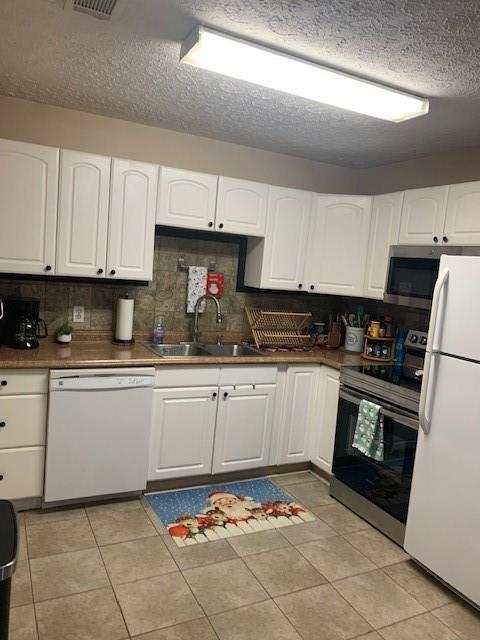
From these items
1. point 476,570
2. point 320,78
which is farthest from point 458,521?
point 320,78

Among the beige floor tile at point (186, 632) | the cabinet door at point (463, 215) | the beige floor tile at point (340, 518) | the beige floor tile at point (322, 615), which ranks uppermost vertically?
the cabinet door at point (463, 215)

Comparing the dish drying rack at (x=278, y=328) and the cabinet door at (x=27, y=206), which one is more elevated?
the cabinet door at (x=27, y=206)

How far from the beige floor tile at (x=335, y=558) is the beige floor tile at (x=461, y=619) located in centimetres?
40

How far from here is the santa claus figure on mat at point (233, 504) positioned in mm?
2938

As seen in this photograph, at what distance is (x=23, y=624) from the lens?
196 cm

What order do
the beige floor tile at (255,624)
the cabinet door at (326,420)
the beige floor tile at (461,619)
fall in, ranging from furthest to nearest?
1. the cabinet door at (326,420)
2. the beige floor tile at (461,619)
3. the beige floor tile at (255,624)

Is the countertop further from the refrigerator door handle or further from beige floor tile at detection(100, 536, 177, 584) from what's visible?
beige floor tile at detection(100, 536, 177, 584)

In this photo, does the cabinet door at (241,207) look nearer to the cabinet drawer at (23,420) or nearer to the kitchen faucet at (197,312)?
the kitchen faucet at (197,312)

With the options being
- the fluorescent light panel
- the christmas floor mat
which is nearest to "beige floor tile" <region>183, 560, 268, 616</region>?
the christmas floor mat

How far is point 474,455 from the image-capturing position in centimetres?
224

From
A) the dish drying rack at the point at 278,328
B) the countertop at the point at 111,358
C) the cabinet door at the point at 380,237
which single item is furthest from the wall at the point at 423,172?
the countertop at the point at 111,358

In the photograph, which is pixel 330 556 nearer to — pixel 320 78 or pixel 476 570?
pixel 476 570

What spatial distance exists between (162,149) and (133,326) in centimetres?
127

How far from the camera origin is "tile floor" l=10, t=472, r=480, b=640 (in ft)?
6.68
